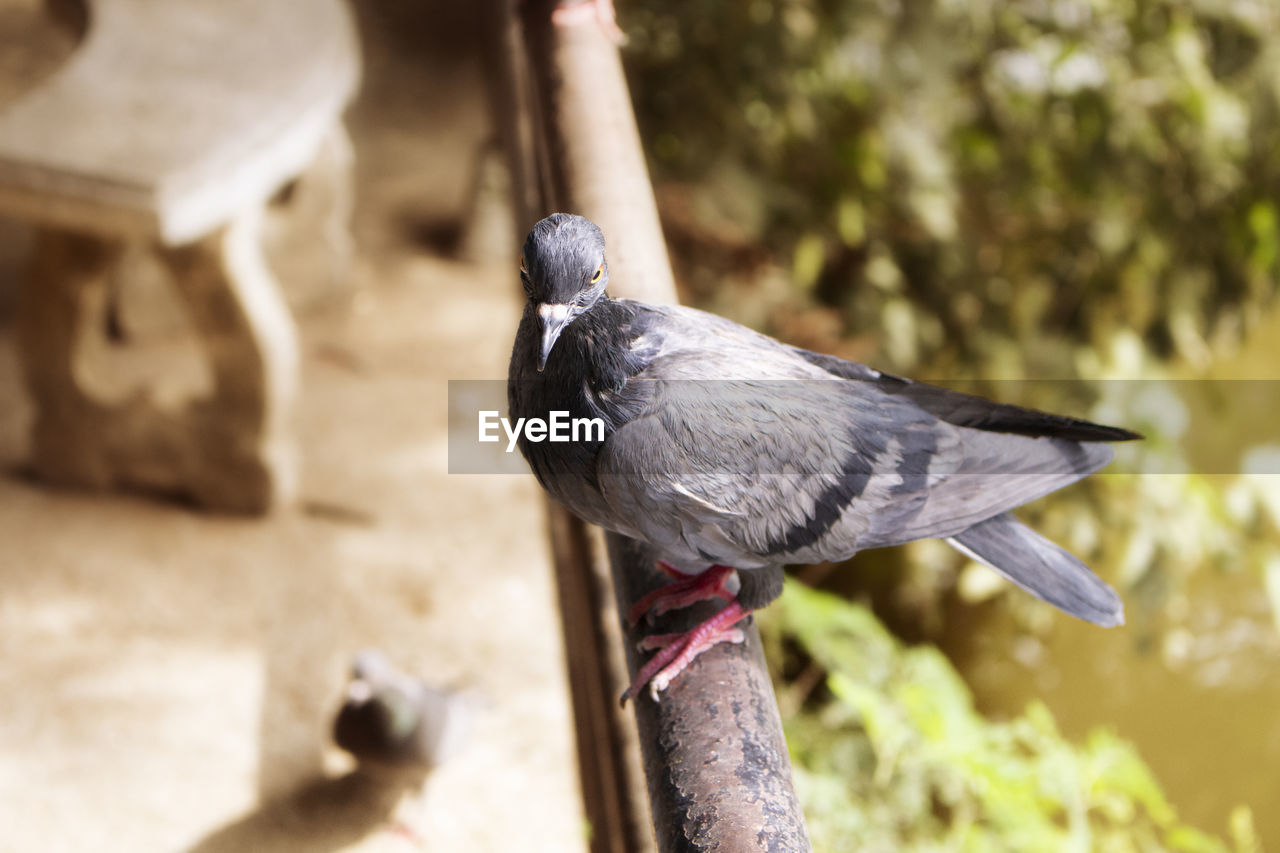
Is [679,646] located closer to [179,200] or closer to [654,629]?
[654,629]

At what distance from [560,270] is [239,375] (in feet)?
7.37

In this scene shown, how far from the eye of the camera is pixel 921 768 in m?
2.46

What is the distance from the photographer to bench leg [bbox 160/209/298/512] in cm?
Result: 292

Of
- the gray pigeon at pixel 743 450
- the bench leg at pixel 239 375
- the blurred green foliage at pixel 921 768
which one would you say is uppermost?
the bench leg at pixel 239 375

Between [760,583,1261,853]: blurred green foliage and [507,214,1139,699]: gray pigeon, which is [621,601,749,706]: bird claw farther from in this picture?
[760,583,1261,853]: blurred green foliage

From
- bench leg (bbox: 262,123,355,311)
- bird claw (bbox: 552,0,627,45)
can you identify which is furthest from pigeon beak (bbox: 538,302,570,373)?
bench leg (bbox: 262,123,355,311)

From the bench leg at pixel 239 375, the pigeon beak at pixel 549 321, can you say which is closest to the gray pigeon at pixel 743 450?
the pigeon beak at pixel 549 321

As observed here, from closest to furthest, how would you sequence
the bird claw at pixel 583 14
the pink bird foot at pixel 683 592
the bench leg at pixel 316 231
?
1. the pink bird foot at pixel 683 592
2. the bird claw at pixel 583 14
3. the bench leg at pixel 316 231

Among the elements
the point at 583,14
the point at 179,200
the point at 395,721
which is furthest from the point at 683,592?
the point at 179,200

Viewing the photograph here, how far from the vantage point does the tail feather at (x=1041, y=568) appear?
1.36m

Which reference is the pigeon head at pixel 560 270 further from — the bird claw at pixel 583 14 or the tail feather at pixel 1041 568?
the bird claw at pixel 583 14

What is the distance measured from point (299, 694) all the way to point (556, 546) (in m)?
1.15

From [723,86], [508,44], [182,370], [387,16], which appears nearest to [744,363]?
[508,44]

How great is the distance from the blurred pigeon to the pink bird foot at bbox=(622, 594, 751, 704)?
4.05 ft
